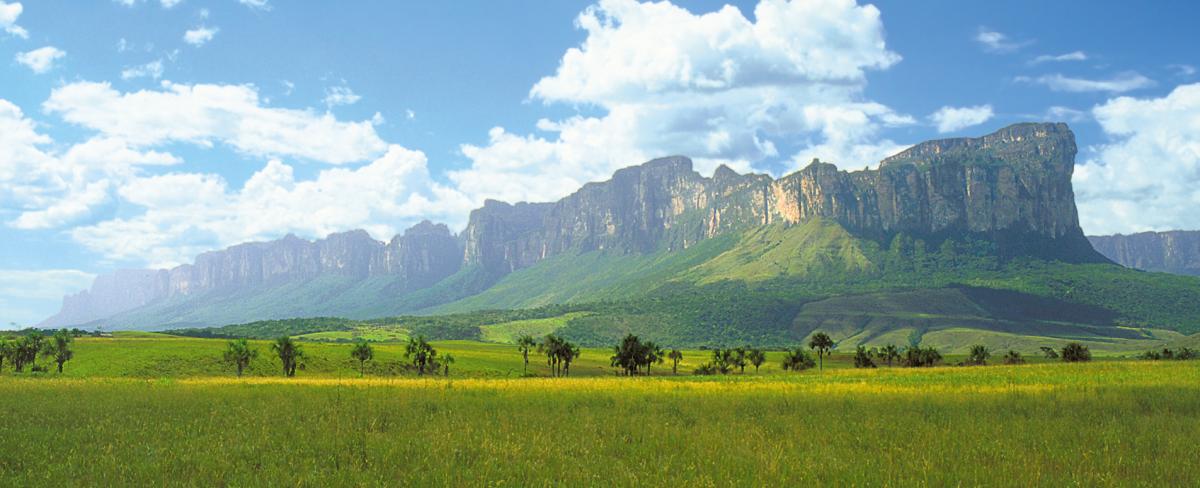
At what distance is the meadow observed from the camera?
47.2 ft

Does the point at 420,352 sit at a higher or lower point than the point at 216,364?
higher

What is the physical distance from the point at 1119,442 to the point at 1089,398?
1340 centimetres

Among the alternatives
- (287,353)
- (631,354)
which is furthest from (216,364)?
(631,354)

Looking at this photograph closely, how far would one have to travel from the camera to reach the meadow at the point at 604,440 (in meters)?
14.4

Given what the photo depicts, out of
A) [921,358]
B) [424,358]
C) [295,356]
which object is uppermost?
[295,356]

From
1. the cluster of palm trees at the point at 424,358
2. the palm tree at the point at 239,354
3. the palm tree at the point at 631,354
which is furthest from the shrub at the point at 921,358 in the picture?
the palm tree at the point at 239,354

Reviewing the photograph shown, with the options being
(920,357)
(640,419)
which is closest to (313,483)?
(640,419)

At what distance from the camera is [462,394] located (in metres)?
34.4

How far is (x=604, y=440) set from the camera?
19047mm

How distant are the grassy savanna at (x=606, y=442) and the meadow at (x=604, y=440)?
0.26 feet

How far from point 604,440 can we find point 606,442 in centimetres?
41

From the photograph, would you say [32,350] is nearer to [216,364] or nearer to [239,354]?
[216,364]

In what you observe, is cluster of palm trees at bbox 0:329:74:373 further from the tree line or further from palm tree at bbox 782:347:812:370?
palm tree at bbox 782:347:812:370

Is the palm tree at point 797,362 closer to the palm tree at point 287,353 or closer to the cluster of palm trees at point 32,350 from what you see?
the palm tree at point 287,353
